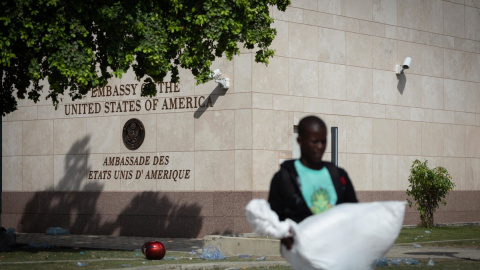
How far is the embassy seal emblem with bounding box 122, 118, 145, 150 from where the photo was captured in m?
25.0

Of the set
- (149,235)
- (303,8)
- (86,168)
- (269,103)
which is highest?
(303,8)

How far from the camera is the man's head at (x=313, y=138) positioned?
5820 mm

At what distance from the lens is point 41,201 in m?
27.1

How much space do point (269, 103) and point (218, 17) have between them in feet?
20.3

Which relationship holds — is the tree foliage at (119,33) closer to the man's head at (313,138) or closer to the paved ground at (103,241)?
the paved ground at (103,241)

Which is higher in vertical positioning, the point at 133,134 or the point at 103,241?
the point at 133,134

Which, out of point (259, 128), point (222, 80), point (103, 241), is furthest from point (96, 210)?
point (259, 128)

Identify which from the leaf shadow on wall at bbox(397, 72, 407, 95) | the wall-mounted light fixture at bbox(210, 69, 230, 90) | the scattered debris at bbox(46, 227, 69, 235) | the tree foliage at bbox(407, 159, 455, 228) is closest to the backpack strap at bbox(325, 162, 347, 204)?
the wall-mounted light fixture at bbox(210, 69, 230, 90)

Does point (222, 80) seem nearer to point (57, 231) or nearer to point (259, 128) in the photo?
point (259, 128)

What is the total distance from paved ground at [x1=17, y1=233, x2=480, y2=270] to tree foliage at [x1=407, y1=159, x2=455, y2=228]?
6.79 m

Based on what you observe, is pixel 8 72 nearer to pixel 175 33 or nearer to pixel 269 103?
pixel 175 33

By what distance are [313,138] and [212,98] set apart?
17682 mm

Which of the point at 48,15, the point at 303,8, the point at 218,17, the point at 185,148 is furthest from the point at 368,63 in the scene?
the point at 48,15

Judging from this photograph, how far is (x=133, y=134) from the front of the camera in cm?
2517
